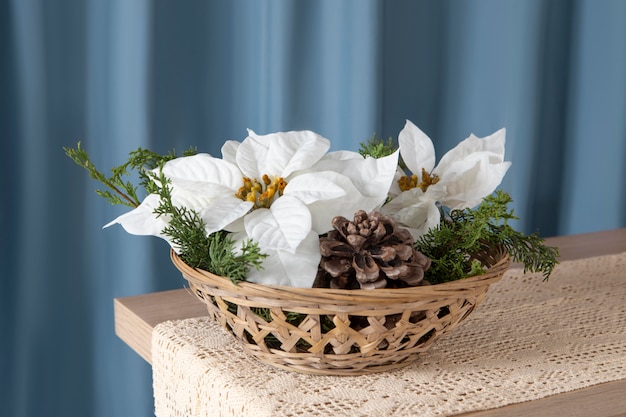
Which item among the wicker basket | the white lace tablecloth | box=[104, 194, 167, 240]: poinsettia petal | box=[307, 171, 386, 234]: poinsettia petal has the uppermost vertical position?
box=[307, 171, 386, 234]: poinsettia petal

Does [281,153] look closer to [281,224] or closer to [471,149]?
[281,224]

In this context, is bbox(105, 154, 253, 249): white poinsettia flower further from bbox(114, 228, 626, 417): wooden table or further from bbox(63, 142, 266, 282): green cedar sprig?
bbox(114, 228, 626, 417): wooden table

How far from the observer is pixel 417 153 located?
764 mm

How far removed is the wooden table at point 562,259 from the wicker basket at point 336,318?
9cm

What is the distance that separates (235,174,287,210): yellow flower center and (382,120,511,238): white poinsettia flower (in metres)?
0.10

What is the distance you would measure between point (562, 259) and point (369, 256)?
0.60 metres

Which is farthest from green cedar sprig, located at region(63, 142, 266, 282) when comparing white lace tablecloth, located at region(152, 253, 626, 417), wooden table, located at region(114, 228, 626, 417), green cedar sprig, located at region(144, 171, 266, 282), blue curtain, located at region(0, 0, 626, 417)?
blue curtain, located at region(0, 0, 626, 417)

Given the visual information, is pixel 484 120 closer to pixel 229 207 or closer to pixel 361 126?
pixel 361 126

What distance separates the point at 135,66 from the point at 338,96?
1.24 ft

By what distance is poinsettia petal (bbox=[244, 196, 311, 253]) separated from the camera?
1.97 ft

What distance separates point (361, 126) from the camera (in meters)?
1.50

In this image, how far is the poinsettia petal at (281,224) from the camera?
601 mm

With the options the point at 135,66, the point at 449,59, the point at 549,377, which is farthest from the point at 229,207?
the point at 449,59

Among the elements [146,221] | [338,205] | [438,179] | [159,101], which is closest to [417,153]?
[438,179]
